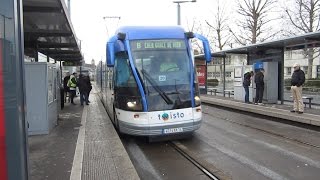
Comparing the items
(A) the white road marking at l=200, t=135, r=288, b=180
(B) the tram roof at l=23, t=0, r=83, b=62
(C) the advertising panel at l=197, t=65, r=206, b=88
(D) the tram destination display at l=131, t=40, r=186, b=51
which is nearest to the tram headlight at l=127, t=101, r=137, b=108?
(D) the tram destination display at l=131, t=40, r=186, b=51

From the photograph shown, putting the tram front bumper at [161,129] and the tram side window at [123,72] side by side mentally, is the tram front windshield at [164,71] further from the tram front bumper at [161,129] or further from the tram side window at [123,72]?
the tram front bumper at [161,129]

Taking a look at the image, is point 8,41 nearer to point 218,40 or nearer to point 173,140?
point 173,140

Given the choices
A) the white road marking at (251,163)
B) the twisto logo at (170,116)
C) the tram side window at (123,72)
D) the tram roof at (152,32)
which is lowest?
the white road marking at (251,163)

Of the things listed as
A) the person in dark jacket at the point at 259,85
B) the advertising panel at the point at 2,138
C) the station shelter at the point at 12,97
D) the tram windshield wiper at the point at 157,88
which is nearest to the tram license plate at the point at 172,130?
the tram windshield wiper at the point at 157,88

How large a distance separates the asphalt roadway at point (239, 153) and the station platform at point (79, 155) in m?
0.51

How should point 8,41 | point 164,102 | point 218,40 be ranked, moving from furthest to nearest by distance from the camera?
point 218,40, point 164,102, point 8,41

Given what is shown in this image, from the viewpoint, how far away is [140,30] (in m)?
9.92

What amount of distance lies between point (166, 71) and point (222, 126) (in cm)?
387

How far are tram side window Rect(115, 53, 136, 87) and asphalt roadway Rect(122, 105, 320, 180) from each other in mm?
1557

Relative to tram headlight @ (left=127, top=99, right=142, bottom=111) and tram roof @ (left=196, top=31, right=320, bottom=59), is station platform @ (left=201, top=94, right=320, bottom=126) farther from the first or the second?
tram headlight @ (left=127, top=99, right=142, bottom=111)

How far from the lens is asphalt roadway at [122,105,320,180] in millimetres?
6795

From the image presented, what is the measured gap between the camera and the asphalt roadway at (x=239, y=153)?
6.80m

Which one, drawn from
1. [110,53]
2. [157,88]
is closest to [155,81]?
[157,88]

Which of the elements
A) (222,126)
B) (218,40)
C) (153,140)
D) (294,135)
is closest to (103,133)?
(153,140)
